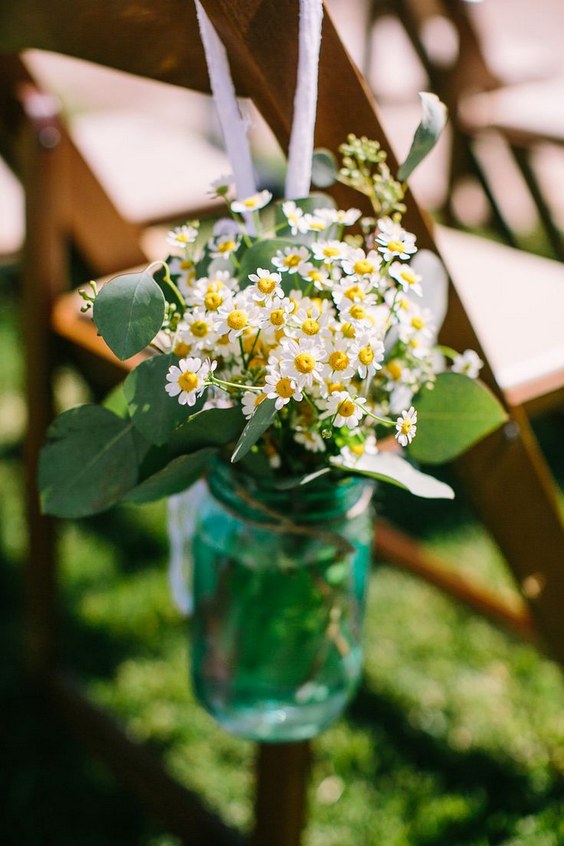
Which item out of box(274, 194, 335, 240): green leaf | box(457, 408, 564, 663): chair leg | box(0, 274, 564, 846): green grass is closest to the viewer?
box(274, 194, 335, 240): green leaf

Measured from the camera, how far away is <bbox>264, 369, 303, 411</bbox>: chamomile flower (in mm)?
570

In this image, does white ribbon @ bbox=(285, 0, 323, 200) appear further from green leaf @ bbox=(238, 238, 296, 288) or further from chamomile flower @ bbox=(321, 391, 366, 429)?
chamomile flower @ bbox=(321, 391, 366, 429)

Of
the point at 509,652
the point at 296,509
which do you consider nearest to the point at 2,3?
the point at 296,509

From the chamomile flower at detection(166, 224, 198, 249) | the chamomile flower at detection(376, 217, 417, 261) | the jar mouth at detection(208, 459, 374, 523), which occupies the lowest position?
the jar mouth at detection(208, 459, 374, 523)

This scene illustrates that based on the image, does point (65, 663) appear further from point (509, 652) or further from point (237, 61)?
point (237, 61)

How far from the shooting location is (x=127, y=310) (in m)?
0.59

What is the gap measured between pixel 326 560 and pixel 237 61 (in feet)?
1.35

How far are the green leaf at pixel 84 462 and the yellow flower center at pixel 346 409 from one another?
19cm

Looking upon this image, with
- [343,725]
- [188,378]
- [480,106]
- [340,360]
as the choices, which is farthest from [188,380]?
[480,106]

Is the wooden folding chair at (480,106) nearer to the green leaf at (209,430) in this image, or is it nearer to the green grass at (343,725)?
the green grass at (343,725)

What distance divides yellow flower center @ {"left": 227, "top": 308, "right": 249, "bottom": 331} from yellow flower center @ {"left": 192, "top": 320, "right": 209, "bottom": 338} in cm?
4

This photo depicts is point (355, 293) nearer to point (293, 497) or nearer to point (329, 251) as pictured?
point (329, 251)

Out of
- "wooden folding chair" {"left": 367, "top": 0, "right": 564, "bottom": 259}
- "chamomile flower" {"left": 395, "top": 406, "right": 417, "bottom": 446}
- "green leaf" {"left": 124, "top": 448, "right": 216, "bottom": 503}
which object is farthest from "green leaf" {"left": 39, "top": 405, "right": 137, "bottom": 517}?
"wooden folding chair" {"left": 367, "top": 0, "right": 564, "bottom": 259}

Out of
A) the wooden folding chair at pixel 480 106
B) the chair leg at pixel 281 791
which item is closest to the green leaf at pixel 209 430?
the chair leg at pixel 281 791
